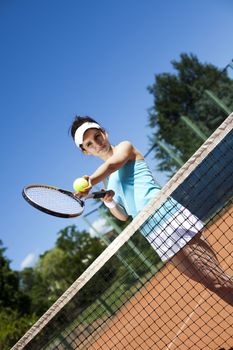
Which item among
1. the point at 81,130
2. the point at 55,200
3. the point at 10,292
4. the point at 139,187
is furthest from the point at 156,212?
the point at 10,292

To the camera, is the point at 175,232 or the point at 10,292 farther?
the point at 10,292

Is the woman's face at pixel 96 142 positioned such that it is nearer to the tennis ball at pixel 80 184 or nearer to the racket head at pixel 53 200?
the tennis ball at pixel 80 184

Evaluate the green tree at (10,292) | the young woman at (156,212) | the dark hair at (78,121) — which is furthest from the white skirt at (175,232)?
the green tree at (10,292)

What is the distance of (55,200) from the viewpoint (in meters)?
3.49

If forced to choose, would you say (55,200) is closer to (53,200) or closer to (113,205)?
(53,200)

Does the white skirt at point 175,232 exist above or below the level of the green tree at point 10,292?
below

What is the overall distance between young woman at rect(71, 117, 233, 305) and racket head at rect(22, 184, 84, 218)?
0.80ft

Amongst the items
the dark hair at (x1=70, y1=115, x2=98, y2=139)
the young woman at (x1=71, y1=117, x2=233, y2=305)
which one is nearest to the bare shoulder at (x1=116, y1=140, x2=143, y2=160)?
the young woman at (x1=71, y1=117, x2=233, y2=305)

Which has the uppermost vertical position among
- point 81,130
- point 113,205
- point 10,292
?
point 10,292

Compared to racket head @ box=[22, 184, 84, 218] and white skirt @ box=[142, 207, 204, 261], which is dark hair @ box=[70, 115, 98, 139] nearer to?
racket head @ box=[22, 184, 84, 218]

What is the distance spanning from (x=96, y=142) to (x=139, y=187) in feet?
1.42

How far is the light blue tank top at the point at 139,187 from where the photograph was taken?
2963 millimetres

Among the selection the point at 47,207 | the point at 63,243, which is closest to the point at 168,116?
the point at 63,243

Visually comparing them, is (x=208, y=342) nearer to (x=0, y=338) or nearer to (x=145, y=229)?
(x=145, y=229)
